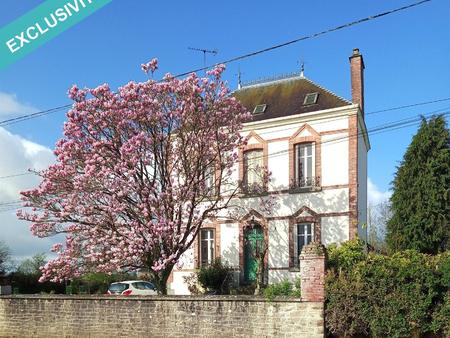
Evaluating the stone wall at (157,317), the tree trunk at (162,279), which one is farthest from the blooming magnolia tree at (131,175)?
the stone wall at (157,317)

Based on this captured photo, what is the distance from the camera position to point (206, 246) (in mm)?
25344

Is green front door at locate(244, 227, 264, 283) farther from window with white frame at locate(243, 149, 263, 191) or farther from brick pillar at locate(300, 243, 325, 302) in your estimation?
brick pillar at locate(300, 243, 325, 302)

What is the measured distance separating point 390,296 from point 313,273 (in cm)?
171

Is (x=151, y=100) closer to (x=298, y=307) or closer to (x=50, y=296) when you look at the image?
(x=50, y=296)

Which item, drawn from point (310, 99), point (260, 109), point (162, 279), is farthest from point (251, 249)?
point (310, 99)

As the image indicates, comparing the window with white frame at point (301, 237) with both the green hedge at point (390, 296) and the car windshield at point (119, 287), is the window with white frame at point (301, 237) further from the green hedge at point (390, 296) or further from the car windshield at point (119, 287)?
the green hedge at point (390, 296)

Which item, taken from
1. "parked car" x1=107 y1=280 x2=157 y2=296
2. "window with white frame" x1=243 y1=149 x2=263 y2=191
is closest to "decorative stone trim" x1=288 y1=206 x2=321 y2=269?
"window with white frame" x1=243 y1=149 x2=263 y2=191

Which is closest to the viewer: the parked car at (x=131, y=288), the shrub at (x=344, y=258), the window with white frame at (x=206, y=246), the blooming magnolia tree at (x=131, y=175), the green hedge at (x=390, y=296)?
the green hedge at (x=390, y=296)

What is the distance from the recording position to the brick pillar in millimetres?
12570

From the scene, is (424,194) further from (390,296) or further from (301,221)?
(390,296)

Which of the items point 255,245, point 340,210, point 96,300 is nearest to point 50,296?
point 96,300

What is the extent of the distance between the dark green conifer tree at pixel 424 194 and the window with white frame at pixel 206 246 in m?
8.09

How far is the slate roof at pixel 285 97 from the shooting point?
23.6m

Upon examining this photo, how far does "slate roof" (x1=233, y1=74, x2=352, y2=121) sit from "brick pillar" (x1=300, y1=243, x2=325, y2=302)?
11334 millimetres
